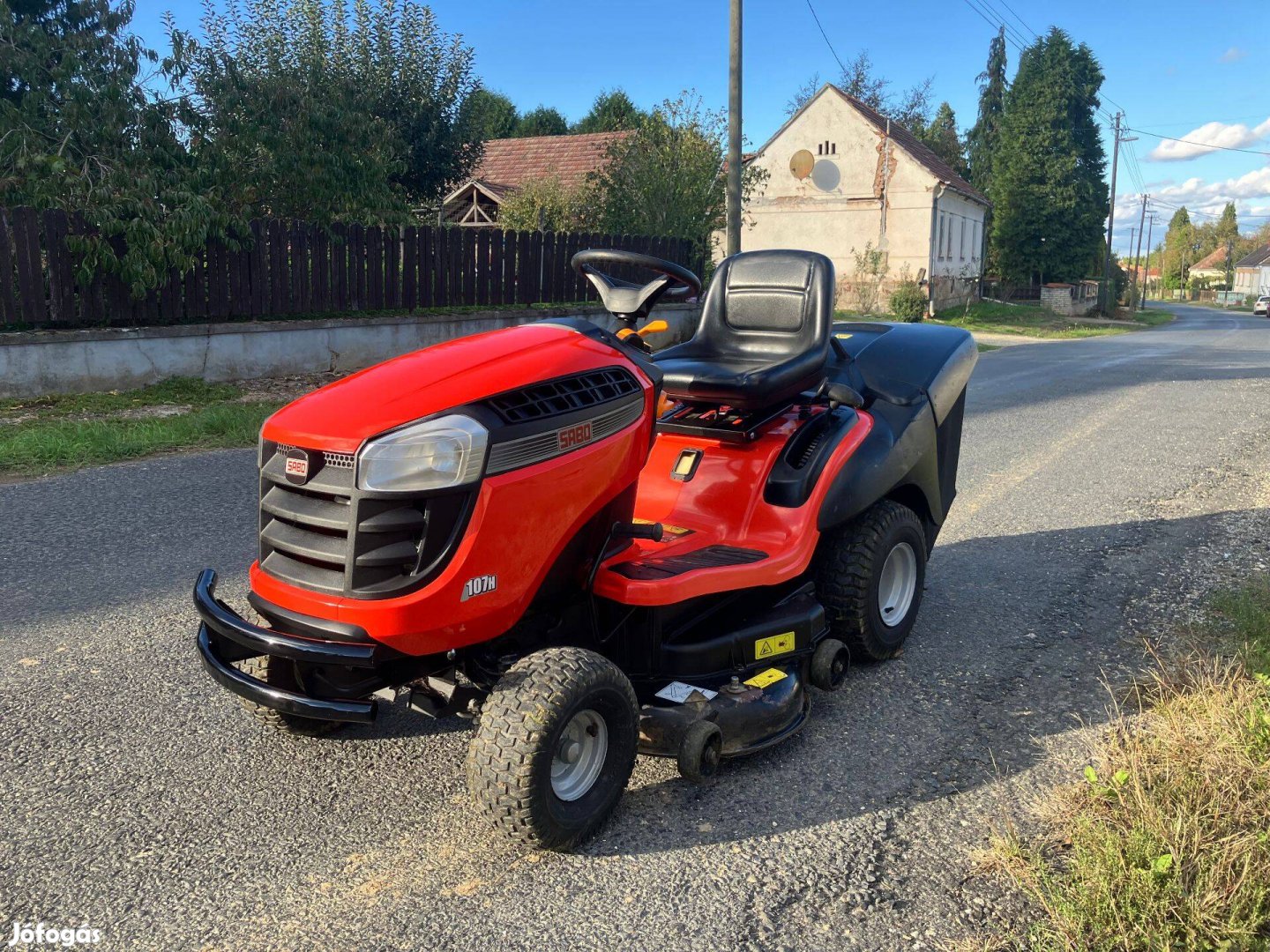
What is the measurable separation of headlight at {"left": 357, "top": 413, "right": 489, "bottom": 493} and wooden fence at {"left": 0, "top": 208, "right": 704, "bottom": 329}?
29.1 feet

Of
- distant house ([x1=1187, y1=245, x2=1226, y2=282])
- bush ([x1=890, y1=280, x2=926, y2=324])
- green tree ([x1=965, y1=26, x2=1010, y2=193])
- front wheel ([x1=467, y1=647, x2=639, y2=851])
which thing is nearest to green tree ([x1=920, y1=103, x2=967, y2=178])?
green tree ([x1=965, y1=26, x2=1010, y2=193])

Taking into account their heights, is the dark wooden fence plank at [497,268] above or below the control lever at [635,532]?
above

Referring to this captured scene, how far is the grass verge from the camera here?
2250 millimetres

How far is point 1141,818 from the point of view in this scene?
2553mm

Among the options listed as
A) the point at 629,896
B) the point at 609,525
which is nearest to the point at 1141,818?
the point at 629,896

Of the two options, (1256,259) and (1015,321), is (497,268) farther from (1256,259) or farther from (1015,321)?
(1256,259)

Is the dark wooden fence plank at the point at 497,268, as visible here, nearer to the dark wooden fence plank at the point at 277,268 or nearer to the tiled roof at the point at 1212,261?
the dark wooden fence plank at the point at 277,268

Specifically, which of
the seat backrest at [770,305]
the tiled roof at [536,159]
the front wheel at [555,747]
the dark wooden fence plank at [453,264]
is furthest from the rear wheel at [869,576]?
the tiled roof at [536,159]

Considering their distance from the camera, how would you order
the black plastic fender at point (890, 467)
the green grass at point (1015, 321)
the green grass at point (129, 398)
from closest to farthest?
the black plastic fender at point (890, 467) < the green grass at point (129, 398) < the green grass at point (1015, 321)

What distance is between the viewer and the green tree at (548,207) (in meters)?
19.6

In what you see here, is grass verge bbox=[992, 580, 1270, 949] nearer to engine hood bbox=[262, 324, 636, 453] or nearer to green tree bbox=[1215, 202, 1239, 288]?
engine hood bbox=[262, 324, 636, 453]

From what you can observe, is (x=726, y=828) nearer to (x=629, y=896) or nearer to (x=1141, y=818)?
(x=629, y=896)

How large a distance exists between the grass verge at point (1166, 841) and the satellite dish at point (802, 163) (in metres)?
33.3

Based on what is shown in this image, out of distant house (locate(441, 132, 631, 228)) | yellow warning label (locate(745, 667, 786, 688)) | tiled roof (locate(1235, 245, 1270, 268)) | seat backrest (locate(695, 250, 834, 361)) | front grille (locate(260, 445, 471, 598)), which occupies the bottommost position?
yellow warning label (locate(745, 667, 786, 688))
